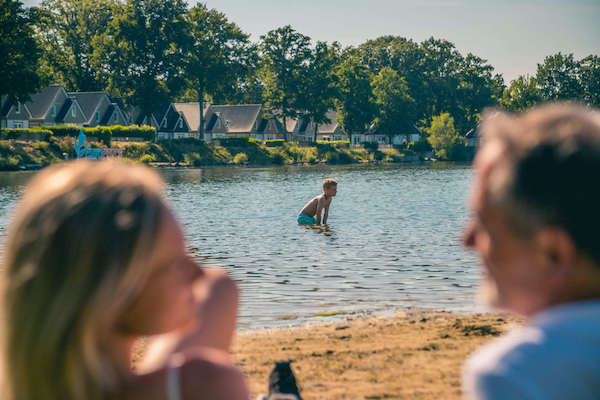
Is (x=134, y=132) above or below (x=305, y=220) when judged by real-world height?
above

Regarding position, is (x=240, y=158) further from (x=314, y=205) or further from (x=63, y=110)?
(x=314, y=205)

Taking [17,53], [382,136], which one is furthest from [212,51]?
[382,136]

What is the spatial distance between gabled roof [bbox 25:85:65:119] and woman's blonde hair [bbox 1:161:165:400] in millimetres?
82320

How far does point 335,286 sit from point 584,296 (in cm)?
990

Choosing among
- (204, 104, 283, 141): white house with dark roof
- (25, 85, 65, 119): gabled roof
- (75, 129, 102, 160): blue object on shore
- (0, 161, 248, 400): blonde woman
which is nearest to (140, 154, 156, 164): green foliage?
(75, 129, 102, 160): blue object on shore

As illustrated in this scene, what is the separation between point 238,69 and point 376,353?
86465mm

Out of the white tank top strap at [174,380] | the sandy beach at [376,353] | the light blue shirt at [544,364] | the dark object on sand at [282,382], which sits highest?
the light blue shirt at [544,364]

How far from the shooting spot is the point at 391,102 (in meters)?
107

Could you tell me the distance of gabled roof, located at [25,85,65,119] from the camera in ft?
256

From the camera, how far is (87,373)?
1.45 m

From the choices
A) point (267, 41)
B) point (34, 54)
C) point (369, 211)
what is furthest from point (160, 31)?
point (369, 211)

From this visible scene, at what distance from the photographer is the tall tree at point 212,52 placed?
286ft

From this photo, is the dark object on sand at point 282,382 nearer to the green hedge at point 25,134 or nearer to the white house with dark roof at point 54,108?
the green hedge at point 25,134

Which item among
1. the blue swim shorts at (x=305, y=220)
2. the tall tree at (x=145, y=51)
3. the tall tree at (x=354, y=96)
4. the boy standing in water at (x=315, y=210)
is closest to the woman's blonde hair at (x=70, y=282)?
the boy standing in water at (x=315, y=210)
